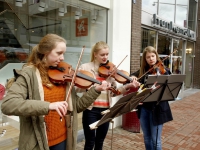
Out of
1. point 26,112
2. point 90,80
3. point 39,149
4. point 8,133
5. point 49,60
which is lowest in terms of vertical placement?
point 8,133

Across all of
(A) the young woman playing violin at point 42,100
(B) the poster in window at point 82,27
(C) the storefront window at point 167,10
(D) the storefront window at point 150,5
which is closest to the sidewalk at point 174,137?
(A) the young woman playing violin at point 42,100

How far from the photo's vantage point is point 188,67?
11.2 meters

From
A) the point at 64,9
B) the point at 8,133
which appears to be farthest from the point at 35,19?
the point at 8,133

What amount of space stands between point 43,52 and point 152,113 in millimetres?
1719

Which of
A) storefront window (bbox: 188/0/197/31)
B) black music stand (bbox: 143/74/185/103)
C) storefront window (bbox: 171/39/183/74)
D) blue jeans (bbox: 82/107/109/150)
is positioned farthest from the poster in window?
storefront window (bbox: 188/0/197/31)

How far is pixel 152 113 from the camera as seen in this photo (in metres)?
2.67

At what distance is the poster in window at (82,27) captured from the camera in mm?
5195

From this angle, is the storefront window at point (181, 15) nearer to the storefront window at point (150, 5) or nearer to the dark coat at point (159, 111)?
the storefront window at point (150, 5)

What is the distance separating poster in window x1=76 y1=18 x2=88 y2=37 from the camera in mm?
5195

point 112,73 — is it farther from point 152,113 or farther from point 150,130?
point 150,130

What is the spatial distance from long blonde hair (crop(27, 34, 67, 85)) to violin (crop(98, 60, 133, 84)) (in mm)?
1008

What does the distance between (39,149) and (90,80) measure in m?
0.82

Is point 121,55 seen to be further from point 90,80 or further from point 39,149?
point 39,149

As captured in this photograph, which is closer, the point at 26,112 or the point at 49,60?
the point at 26,112
